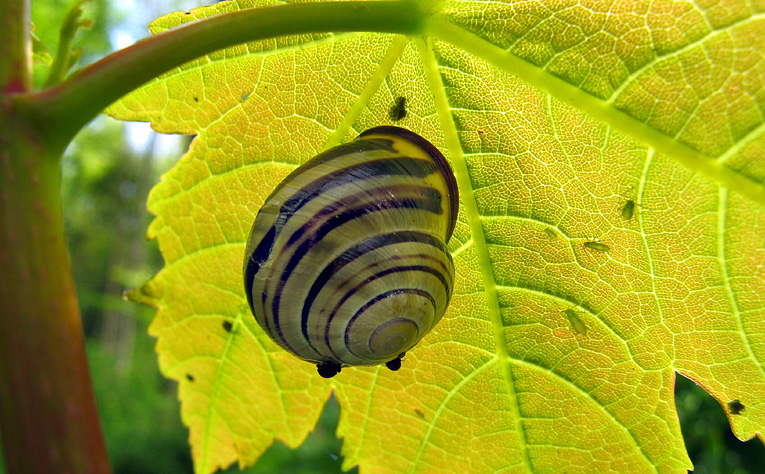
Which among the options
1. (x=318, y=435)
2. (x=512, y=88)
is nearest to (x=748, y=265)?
(x=512, y=88)

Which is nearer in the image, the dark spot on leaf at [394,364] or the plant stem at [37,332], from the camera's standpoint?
the plant stem at [37,332]

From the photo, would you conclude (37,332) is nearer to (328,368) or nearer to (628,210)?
(328,368)

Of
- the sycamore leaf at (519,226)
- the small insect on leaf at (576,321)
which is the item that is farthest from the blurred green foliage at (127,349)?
the small insect on leaf at (576,321)

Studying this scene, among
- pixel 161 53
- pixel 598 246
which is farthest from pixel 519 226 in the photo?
pixel 161 53

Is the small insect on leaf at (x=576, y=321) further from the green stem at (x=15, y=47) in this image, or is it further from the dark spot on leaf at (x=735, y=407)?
the green stem at (x=15, y=47)

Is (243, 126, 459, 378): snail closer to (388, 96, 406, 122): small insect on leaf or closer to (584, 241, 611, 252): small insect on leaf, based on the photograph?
(388, 96, 406, 122): small insect on leaf

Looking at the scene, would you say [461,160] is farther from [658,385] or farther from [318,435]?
[318,435]
